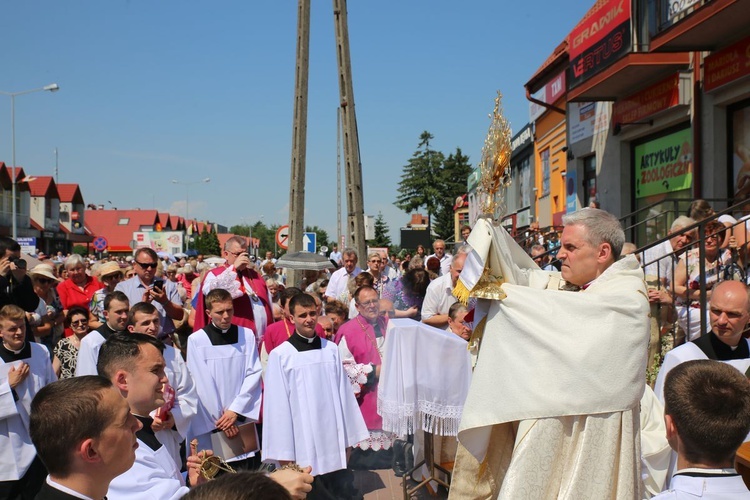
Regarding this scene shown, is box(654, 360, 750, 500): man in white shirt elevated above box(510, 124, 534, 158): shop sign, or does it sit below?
below

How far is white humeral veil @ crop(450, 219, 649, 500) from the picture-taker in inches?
135

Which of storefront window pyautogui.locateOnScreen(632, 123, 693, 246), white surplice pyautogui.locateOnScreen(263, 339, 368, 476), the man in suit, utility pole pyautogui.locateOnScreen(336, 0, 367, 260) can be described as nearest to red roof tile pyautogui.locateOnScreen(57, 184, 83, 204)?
utility pole pyautogui.locateOnScreen(336, 0, 367, 260)

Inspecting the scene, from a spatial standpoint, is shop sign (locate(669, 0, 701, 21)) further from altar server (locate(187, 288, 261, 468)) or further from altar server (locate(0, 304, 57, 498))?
altar server (locate(0, 304, 57, 498))

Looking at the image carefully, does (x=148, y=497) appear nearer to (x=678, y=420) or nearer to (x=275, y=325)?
(x=678, y=420)

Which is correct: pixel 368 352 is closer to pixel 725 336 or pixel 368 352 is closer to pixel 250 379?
pixel 250 379

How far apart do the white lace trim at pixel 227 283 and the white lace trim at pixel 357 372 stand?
1284 mm

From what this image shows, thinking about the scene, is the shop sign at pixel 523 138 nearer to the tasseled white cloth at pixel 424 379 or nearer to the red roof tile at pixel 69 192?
the tasseled white cloth at pixel 424 379

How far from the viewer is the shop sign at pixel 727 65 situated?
10805 millimetres

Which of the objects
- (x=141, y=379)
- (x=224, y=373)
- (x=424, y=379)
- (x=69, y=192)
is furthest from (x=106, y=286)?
(x=69, y=192)

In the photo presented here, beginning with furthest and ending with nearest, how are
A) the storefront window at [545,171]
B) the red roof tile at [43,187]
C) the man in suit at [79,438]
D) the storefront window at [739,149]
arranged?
the red roof tile at [43,187]
the storefront window at [545,171]
the storefront window at [739,149]
the man in suit at [79,438]

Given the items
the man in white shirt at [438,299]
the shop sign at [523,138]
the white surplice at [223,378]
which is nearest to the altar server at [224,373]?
the white surplice at [223,378]

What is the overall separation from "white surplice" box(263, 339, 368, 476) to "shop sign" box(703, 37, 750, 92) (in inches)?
344

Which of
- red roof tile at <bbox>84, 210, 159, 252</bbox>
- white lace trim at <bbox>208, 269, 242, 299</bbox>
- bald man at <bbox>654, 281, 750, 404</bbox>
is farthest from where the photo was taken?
red roof tile at <bbox>84, 210, 159, 252</bbox>

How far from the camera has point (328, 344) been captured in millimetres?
5809
